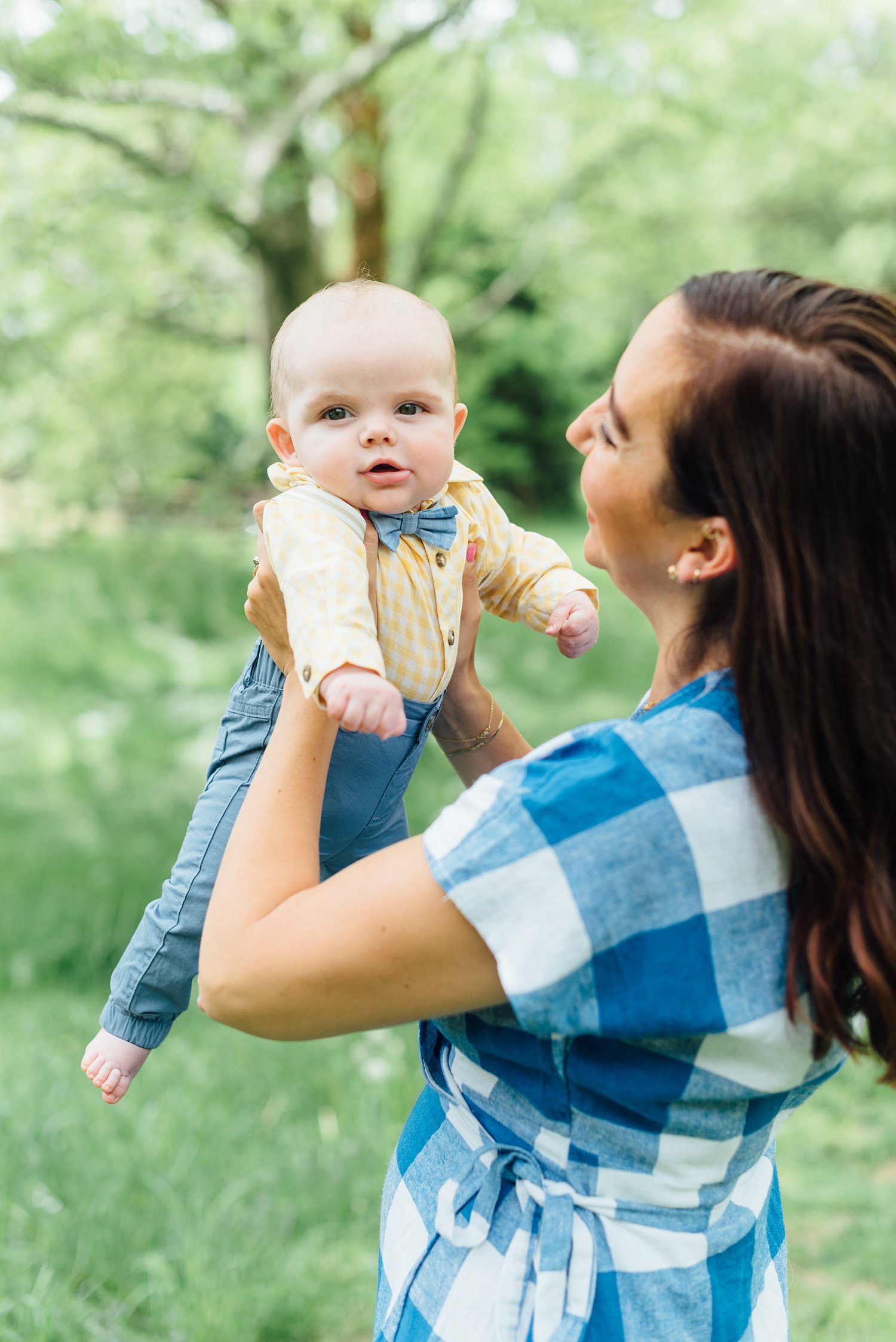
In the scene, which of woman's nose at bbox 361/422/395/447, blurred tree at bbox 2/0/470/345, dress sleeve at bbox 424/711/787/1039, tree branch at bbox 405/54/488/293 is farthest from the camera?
tree branch at bbox 405/54/488/293

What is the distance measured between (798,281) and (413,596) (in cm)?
63

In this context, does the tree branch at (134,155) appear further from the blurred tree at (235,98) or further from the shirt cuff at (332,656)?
the shirt cuff at (332,656)

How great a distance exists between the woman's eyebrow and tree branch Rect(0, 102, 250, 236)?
18.9ft

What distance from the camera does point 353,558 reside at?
1.47m

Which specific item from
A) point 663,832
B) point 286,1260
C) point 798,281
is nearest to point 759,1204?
point 663,832

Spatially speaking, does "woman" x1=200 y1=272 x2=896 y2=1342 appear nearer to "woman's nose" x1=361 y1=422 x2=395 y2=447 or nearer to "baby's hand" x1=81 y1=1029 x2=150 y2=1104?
"woman's nose" x1=361 y1=422 x2=395 y2=447

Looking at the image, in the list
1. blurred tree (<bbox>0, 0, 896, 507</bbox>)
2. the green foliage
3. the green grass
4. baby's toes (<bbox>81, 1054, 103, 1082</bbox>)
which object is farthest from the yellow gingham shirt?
blurred tree (<bbox>0, 0, 896, 507</bbox>)

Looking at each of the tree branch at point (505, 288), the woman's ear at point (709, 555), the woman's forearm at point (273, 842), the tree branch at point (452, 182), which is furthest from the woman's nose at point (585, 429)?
the tree branch at point (505, 288)

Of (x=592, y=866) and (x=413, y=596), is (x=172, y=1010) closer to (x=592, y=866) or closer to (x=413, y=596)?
(x=413, y=596)

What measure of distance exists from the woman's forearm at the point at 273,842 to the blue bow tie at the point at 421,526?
28cm

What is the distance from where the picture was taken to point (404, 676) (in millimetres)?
1603

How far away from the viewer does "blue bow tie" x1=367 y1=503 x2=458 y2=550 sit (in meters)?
1.61

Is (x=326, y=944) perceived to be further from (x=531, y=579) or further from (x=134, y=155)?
(x=134, y=155)

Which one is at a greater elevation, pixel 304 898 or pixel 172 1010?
pixel 304 898
